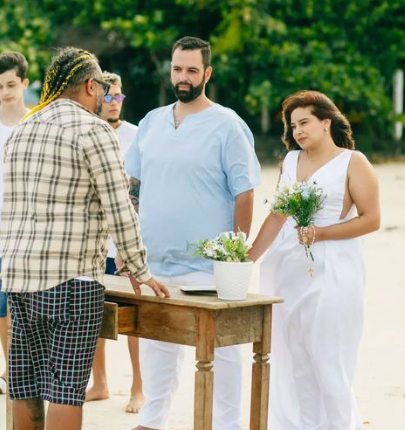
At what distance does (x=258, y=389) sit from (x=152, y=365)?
4.00ft

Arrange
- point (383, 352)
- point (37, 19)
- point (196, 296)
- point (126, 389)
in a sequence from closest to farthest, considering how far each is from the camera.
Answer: point (196, 296)
point (126, 389)
point (383, 352)
point (37, 19)

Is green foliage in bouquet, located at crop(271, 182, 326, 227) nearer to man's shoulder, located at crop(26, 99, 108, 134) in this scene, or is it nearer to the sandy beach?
the sandy beach

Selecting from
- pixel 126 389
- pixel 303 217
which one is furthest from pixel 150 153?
pixel 126 389

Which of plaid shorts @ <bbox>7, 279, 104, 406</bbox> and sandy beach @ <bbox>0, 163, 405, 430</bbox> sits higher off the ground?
plaid shorts @ <bbox>7, 279, 104, 406</bbox>

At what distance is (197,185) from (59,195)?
4.76 ft

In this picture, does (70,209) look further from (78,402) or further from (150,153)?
(150,153)

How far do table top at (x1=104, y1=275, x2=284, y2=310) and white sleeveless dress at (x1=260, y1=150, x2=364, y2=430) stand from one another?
0.80m

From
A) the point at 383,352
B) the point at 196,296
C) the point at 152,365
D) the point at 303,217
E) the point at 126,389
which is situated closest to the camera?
the point at 196,296

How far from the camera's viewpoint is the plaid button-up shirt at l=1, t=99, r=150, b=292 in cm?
483

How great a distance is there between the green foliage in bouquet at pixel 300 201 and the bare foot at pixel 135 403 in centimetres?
180

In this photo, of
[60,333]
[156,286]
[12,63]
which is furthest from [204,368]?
[12,63]

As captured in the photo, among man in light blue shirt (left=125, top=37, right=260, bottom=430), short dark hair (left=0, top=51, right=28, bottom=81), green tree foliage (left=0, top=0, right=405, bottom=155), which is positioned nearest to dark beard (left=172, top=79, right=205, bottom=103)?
man in light blue shirt (left=125, top=37, right=260, bottom=430)

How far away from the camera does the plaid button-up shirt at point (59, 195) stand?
15.9 feet

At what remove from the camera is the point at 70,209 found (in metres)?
4.86
